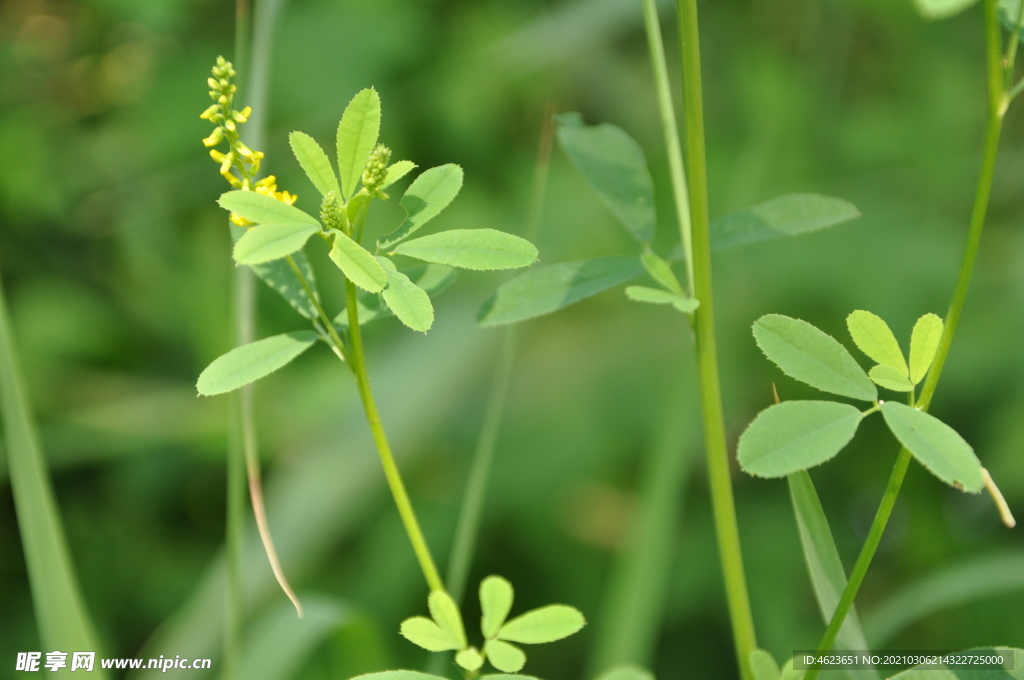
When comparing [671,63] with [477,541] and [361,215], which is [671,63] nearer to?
[477,541]

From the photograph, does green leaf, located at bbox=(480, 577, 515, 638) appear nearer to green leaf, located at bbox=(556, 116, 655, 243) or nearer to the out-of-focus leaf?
green leaf, located at bbox=(556, 116, 655, 243)

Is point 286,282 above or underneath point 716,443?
above

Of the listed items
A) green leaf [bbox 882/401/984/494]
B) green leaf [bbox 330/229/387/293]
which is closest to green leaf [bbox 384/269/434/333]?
green leaf [bbox 330/229/387/293]

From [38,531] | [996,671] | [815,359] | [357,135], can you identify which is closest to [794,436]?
[815,359]

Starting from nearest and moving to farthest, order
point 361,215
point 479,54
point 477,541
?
point 361,215 < point 477,541 < point 479,54

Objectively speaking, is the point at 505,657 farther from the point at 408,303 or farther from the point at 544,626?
the point at 408,303

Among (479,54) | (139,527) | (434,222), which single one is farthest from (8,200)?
(479,54)
